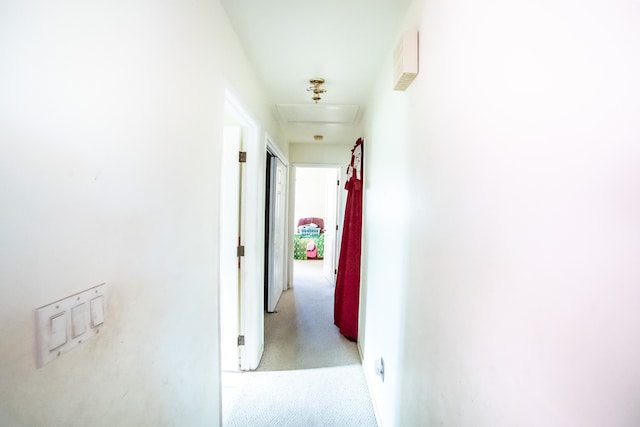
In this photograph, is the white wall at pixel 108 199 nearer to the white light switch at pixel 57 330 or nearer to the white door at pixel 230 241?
the white light switch at pixel 57 330

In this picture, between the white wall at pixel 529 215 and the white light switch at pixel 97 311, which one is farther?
the white light switch at pixel 97 311

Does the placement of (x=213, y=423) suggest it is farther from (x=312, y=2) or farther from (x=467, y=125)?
(x=312, y=2)

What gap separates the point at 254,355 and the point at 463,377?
6.35ft

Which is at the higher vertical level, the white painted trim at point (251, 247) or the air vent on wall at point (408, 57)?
the air vent on wall at point (408, 57)

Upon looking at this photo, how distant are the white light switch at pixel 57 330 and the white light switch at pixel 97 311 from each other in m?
0.07

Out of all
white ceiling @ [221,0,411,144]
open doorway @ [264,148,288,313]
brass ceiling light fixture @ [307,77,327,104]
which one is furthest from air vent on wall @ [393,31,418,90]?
open doorway @ [264,148,288,313]

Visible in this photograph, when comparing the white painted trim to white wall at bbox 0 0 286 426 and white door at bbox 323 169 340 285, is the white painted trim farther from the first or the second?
white door at bbox 323 169 340 285

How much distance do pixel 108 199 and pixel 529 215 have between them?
0.90 metres

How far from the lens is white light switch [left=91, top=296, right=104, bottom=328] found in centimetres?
60

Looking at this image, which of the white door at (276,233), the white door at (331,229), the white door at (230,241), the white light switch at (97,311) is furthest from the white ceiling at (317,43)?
the white door at (331,229)

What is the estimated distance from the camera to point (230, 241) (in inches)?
82.9

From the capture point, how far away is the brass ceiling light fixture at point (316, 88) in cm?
205

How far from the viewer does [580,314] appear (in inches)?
15.6

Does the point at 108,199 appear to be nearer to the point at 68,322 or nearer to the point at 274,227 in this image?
the point at 68,322
